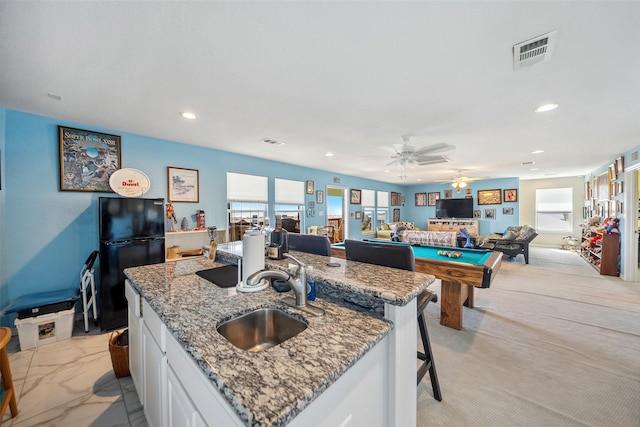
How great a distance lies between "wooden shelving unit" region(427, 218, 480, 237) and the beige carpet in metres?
5.10

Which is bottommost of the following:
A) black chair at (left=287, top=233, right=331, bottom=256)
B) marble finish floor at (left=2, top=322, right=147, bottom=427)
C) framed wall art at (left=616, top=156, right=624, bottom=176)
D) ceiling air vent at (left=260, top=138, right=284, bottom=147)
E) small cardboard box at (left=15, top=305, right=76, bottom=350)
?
marble finish floor at (left=2, top=322, right=147, bottom=427)

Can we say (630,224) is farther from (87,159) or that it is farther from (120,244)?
(87,159)

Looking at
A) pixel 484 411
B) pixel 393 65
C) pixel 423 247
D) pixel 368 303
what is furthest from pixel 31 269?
pixel 423 247

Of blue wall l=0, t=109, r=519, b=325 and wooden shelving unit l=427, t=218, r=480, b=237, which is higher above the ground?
blue wall l=0, t=109, r=519, b=325

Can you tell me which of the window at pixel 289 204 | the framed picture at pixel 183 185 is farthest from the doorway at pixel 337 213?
the framed picture at pixel 183 185

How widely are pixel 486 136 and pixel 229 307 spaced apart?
4183 mm

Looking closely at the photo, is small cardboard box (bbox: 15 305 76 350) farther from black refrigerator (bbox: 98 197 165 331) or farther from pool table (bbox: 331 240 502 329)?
pool table (bbox: 331 240 502 329)

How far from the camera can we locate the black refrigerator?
2766mm

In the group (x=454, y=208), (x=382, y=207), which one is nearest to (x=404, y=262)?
(x=382, y=207)

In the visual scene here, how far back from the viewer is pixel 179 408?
99 cm

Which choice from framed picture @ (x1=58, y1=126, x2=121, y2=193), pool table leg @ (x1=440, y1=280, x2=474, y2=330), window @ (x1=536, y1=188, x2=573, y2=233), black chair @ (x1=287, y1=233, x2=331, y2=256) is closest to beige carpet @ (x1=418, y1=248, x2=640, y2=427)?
pool table leg @ (x1=440, y1=280, x2=474, y2=330)

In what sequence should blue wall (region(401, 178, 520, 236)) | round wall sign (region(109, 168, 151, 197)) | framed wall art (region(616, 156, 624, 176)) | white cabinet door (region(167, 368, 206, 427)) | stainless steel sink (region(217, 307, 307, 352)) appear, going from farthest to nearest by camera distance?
blue wall (region(401, 178, 520, 236)) < framed wall art (region(616, 156, 624, 176)) < round wall sign (region(109, 168, 151, 197)) < stainless steel sink (region(217, 307, 307, 352)) < white cabinet door (region(167, 368, 206, 427))

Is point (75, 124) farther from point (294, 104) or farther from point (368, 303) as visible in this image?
point (368, 303)

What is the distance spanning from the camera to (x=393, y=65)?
6.07 ft
